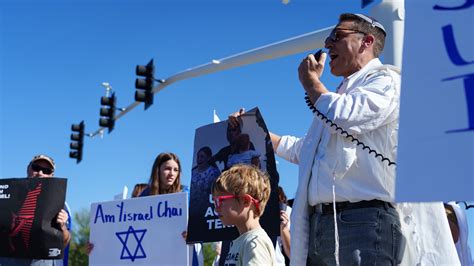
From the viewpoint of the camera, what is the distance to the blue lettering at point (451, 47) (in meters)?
1.73

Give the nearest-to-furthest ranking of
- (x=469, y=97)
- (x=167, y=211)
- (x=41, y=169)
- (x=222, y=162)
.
Result: (x=469, y=97) → (x=222, y=162) → (x=167, y=211) → (x=41, y=169)

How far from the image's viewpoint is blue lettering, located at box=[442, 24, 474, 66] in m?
1.73

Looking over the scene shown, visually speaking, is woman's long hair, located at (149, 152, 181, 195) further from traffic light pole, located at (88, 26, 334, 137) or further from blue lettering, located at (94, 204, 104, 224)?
traffic light pole, located at (88, 26, 334, 137)

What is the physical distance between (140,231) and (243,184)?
2488mm

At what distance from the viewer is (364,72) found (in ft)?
10.4

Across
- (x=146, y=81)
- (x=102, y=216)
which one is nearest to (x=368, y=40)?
(x=102, y=216)

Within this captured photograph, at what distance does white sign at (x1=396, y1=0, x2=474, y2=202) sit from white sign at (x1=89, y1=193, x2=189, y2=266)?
12.9 feet

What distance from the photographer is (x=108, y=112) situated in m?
15.8

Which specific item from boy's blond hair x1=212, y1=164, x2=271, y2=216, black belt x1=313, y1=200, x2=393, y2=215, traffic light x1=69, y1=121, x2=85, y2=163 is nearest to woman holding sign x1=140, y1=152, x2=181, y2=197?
boy's blond hair x1=212, y1=164, x2=271, y2=216

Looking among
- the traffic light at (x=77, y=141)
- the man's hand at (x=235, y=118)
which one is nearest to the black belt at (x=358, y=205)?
the man's hand at (x=235, y=118)

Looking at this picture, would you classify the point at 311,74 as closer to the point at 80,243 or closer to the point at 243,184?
the point at 243,184

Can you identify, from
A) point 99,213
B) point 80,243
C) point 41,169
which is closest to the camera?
point 41,169

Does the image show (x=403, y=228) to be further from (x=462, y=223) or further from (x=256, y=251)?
(x=462, y=223)

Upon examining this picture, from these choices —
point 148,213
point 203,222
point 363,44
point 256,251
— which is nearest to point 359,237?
point 256,251
